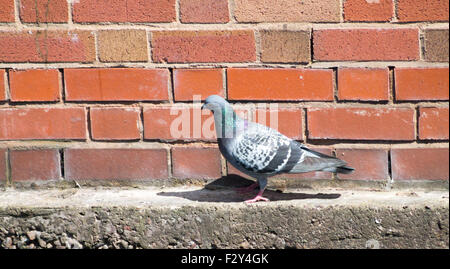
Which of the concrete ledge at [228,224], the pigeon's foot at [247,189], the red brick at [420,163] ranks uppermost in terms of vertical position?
the red brick at [420,163]

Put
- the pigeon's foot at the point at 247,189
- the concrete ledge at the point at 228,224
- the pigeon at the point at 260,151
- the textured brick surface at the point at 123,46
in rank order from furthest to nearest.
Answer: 1. the pigeon's foot at the point at 247,189
2. the textured brick surface at the point at 123,46
3. the pigeon at the point at 260,151
4. the concrete ledge at the point at 228,224

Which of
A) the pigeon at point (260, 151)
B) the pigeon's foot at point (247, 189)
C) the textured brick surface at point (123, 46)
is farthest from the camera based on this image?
the pigeon's foot at point (247, 189)

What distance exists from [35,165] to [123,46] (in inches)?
27.5

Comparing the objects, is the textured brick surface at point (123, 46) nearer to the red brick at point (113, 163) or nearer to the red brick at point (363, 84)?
the red brick at point (113, 163)

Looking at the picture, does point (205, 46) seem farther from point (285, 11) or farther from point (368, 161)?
point (368, 161)

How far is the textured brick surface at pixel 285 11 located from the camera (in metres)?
2.53

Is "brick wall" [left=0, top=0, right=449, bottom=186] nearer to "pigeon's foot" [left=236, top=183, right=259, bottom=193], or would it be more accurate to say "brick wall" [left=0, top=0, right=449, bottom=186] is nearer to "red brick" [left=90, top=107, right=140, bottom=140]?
"red brick" [left=90, top=107, right=140, bottom=140]

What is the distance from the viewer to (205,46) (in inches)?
101

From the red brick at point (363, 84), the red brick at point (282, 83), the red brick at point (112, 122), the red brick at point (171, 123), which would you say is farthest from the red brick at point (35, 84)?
the red brick at point (363, 84)

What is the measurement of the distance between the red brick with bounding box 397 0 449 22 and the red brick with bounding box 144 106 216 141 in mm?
1013

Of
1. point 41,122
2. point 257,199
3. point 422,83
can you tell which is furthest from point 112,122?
point 422,83

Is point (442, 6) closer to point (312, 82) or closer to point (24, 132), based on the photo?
point (312, 82)

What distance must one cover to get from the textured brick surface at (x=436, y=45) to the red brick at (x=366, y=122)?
259 millimetres

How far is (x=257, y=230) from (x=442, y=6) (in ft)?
4.22
